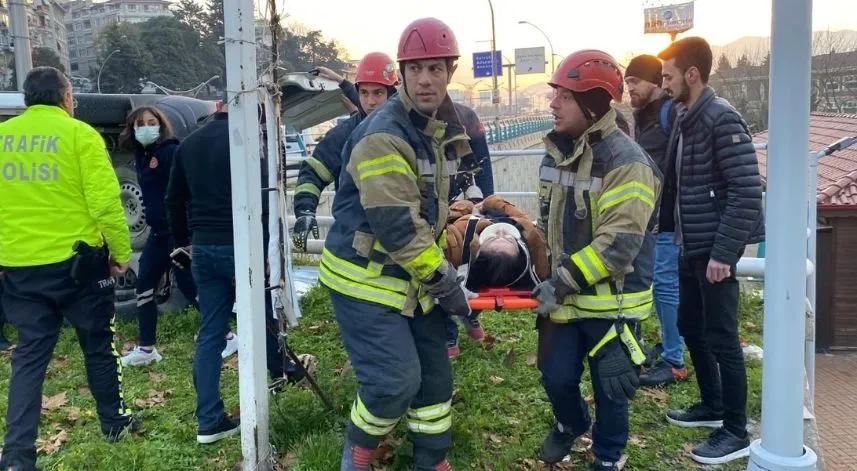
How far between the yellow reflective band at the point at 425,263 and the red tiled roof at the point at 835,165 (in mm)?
5589

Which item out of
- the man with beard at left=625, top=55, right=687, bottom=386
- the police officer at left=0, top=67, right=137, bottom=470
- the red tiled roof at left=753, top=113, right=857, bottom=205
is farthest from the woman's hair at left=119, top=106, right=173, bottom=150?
the red tiled roof at left=753, top=113, right=857, bottom=205

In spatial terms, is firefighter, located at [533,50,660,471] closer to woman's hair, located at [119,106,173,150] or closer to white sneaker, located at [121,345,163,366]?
woman's hair, located at [119,106,173,150]

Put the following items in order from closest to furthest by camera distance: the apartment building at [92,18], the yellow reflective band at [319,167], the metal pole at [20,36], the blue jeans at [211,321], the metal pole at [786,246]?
the metal pole at [786,246] < the blue jeans at [211,321] < the yellow reflective band at [319,167] < the metal pole at [20,36] < the apartment building at [92,18]

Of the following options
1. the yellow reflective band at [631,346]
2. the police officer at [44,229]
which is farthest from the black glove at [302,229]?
the yellow reflective band at [631,346]

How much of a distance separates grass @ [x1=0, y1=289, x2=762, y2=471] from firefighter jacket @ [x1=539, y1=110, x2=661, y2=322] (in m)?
1.00

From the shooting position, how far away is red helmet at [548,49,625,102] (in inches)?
120

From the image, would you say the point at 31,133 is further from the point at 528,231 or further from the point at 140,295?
the point at 528,231

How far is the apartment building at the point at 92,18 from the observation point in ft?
102

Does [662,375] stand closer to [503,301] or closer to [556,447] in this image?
[556,447]

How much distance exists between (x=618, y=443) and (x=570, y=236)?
1017 mm

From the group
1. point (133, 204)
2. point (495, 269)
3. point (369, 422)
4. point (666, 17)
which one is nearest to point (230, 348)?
point (133, 204)

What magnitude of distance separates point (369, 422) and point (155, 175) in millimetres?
3150

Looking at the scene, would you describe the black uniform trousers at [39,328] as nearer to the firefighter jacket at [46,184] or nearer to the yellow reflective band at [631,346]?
the firefighter jacket at [46,184]

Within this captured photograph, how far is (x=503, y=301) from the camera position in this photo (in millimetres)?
3027
